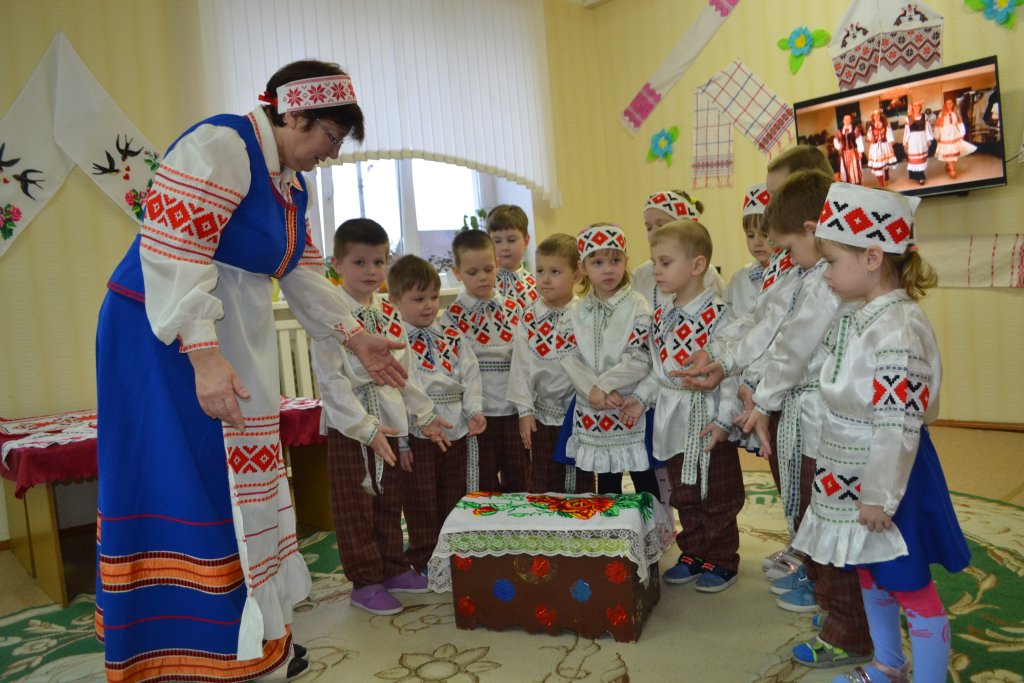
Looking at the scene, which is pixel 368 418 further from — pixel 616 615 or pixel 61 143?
pixel 61 143

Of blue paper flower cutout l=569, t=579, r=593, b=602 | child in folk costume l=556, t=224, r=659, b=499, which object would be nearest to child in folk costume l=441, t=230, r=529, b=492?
child in folk costume l=556, t=224, r=659, b=499

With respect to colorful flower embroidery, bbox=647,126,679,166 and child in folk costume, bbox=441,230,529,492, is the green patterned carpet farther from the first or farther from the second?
colorful flower embroidery, bbox=647,126,679,166

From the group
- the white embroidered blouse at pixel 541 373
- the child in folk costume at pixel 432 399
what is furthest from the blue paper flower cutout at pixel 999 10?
the child in folk costume at pixel 432 399

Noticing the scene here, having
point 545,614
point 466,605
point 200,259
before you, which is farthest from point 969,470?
point 200,259

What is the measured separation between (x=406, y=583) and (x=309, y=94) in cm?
160

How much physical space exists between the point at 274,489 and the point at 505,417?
120cm

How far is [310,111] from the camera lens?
1.79 metres

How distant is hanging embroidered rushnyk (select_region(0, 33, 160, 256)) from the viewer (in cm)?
363

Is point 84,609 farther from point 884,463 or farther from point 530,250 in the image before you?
point 530,250

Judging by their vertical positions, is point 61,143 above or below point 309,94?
above

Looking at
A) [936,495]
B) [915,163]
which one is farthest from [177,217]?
[915,163]

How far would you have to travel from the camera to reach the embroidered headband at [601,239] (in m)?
2.61

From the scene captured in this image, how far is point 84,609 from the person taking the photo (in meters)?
2.76

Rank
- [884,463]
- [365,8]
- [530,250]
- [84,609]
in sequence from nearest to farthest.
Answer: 1. [884,463]
2. [84,609]
3. [365,8]
4. [530,250]
